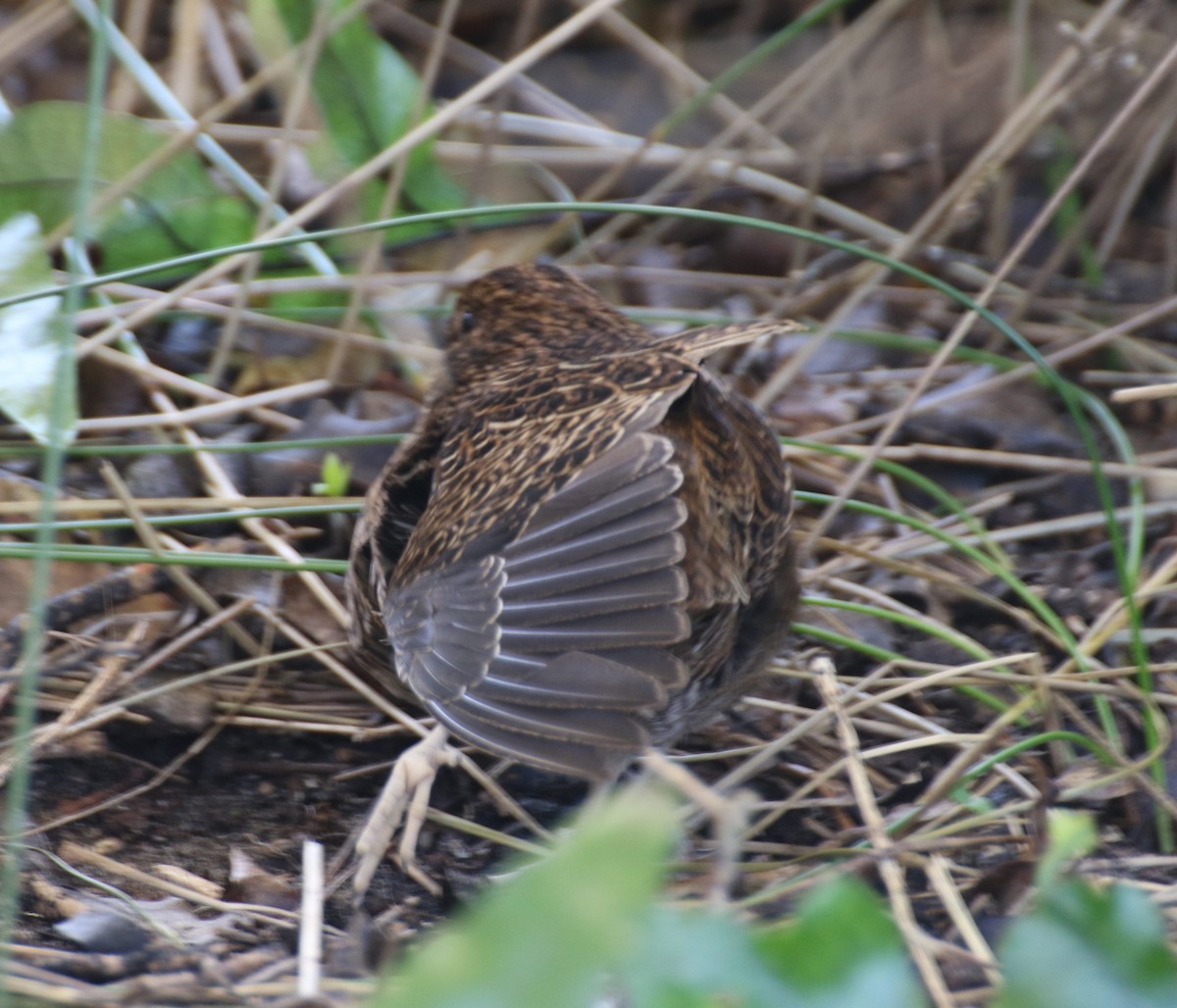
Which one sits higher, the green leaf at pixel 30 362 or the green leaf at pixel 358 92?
the green leaf at pixel 358 92

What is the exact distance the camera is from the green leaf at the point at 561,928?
3.90ft

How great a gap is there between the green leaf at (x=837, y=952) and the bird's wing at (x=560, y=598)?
0.71m

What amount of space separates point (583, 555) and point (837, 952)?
100cm

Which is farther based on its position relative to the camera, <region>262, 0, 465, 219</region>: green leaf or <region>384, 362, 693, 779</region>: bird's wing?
<region>262, 0, 465, 219</region>: green leaf

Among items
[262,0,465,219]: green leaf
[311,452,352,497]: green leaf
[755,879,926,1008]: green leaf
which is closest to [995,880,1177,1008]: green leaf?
[755,879,926,1008]: green leaf

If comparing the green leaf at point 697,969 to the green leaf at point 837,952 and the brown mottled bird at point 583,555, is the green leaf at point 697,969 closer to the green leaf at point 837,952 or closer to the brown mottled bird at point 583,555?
the green leaf at point 837,952

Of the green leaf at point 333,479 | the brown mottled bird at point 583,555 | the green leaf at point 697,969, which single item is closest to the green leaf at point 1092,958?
the green leaf at point 697,969

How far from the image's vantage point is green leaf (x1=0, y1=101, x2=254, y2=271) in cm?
363

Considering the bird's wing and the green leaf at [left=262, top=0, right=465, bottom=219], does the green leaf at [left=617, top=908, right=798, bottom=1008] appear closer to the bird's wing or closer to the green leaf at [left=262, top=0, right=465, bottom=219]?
the bird's wing

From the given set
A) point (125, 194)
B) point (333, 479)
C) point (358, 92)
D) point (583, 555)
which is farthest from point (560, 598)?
point (358, 92)

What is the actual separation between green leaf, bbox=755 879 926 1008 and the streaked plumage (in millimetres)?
732

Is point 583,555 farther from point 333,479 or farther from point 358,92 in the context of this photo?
point 358,92

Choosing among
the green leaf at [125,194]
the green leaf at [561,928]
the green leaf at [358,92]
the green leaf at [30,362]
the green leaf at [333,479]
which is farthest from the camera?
the green leaf at [358,92]

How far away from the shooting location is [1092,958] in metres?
1.45
